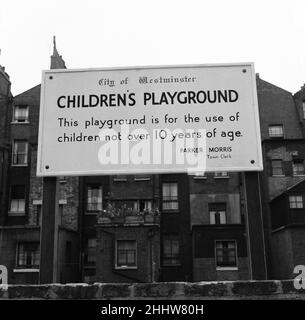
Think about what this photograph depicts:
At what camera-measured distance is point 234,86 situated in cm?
721

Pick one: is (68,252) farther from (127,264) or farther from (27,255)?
(127,264)

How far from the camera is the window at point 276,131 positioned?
45.0 m

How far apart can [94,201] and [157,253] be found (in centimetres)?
871

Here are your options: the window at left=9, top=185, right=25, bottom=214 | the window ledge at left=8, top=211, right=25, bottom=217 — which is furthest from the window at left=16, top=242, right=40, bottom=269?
the window at left=9, top=185, right=25, bottom=214

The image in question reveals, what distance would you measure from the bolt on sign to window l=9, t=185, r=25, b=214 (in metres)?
35.9

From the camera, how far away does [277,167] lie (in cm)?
4094

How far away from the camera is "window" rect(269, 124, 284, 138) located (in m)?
45.0

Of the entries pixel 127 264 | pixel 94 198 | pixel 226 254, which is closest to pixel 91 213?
pixel 94 198

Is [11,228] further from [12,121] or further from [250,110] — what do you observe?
[250,110]

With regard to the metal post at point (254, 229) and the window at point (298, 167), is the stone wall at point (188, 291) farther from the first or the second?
the window at point (298, 167)

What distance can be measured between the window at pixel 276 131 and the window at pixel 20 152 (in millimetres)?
23953

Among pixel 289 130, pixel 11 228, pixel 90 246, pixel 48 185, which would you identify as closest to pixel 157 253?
pixel 90 246

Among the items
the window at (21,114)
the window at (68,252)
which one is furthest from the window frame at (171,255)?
the window at (21,114)

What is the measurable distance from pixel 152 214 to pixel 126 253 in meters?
3.76
